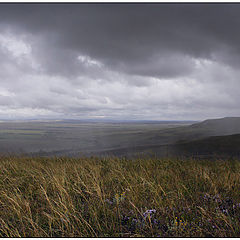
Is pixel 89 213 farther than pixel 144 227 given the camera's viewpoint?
Yes

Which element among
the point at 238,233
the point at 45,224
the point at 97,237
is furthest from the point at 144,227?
the point at 45,224

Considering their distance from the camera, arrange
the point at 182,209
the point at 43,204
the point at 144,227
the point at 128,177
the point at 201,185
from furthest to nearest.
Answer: the point at 128,177, the point at 201,185, the point at 43,204, the point at 182,209, the point at 144,227

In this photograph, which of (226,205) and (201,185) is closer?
(226,205)

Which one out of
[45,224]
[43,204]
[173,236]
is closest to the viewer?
[173,236]

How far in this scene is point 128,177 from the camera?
5.29 meters

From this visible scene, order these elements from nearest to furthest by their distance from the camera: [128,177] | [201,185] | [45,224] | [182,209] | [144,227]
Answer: [144,227] < [45,224] < [182,209] < [201,185] < [128,177]

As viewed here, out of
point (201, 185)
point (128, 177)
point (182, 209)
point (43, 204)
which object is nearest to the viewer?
point (182, 209)

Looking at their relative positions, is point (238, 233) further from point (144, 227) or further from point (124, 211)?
point (124, 211)

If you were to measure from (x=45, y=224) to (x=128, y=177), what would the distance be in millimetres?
2715

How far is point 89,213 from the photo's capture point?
338 centimetres

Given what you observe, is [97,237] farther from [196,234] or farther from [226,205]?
[226,205]

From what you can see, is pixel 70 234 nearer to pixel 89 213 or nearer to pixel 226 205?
pixel 89 213

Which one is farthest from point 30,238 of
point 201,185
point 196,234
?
point 201,185

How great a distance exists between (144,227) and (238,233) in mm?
1537
